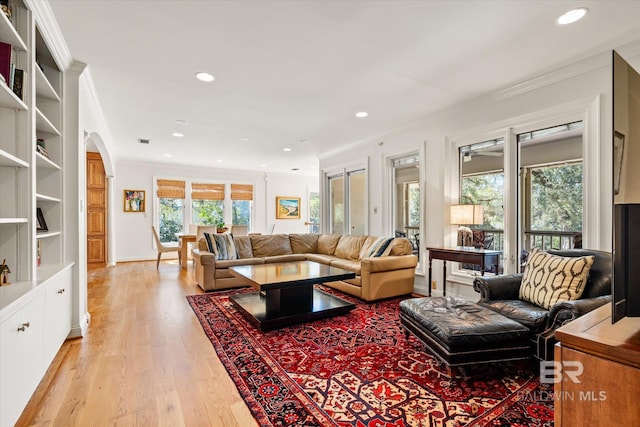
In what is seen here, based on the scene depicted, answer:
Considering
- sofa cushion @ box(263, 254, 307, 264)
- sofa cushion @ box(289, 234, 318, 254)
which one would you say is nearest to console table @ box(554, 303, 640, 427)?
sofa cushion @ box(263, 254, 307, 264)

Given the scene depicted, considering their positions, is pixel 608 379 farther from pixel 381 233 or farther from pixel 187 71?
pixel 381 233

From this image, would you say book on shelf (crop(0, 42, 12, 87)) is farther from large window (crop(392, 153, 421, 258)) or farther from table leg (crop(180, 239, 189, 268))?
table leg (crop(180, 239, 189, 268))

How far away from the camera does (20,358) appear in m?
1.64

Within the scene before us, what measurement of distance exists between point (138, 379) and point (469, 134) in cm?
414

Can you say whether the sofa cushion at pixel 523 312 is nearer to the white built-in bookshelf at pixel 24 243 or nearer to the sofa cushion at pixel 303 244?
the white built-in bookshelf at pixel 24 243

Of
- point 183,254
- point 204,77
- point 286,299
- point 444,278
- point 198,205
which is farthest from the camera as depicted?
point 198,205

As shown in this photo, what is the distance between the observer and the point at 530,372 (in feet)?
7.16

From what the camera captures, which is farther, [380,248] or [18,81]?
[380,248]

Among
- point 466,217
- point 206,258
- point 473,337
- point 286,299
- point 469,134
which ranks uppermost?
point 469,134

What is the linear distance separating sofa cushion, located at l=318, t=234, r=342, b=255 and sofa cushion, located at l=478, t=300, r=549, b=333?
3.43 metres

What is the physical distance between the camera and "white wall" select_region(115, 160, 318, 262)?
25.2 ft

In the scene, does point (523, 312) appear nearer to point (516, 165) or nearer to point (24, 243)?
point (516, 165)

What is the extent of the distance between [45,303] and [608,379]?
2.94 m

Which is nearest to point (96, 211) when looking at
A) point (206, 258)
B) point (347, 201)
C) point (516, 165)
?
point (206, 258)
